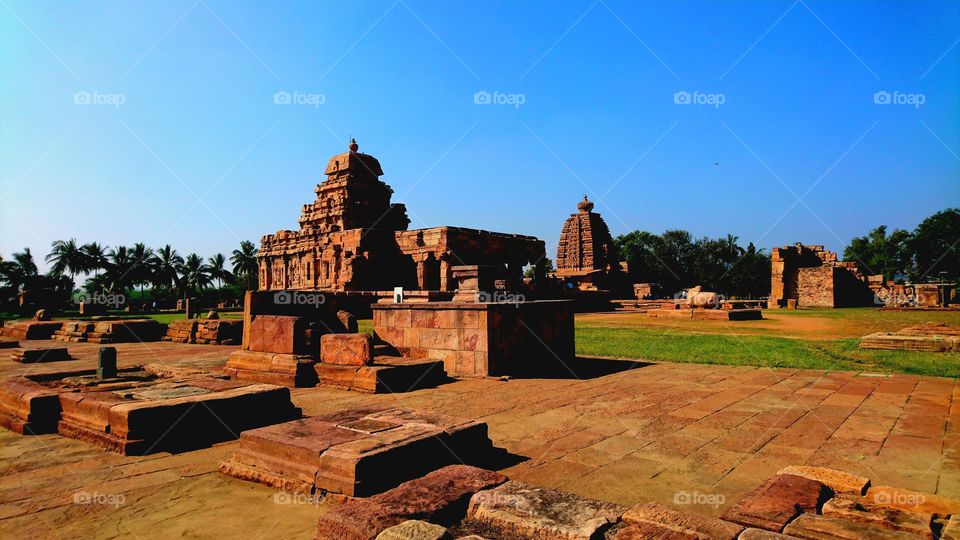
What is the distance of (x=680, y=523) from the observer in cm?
234

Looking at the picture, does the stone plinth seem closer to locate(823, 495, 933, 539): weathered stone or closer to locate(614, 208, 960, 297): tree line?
locate(823, 495, 933, 539): weathered stone

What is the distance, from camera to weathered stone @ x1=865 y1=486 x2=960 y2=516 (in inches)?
105

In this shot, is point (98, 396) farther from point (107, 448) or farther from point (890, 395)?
point (890, 395)

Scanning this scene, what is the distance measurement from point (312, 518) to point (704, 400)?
4401 millimetres

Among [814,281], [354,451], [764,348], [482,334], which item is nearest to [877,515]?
[354,451]

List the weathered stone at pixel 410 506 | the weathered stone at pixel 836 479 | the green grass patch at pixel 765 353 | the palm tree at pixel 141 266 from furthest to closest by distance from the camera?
the palm tree at pixel 141 266 < the green grass patch at pixel 765 353 < the weathered stone at pixel 836 479 < the weathered stone at pixel 410 506

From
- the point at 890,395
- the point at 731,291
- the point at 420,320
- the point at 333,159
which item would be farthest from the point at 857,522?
the point at 731,291

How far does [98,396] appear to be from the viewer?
5039 millimetres

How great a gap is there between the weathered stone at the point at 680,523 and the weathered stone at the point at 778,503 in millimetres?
229

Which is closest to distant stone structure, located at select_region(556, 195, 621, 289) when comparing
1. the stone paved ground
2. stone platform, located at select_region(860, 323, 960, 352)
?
stone platform, located at select_region(860, 323, 960, 352)

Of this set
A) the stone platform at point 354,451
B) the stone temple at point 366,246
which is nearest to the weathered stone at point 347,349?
the stone platform at point 354,451

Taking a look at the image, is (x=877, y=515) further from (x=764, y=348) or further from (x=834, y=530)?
(x=764, y=348)

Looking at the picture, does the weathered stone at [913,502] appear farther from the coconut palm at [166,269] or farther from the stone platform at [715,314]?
the coconut palm at [166,269]

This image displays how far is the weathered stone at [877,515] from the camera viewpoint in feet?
7.66
